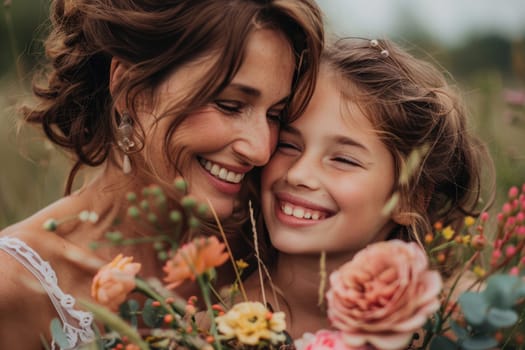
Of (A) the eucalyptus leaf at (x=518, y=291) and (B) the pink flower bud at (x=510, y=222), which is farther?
(B) the pink flower bud at (x=510, y=222)

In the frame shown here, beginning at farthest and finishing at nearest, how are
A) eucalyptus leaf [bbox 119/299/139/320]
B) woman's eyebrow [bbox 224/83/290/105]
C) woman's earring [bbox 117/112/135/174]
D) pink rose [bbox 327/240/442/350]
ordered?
woman's earring [bbox 117/112/135/174] → woman's eyebrow [bbox 224/83/290/105] → eucalyptus leaf [bbox 119/299/139/320] → pink rose [bbox 327/240/442/350]

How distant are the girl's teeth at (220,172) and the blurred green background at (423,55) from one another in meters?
0.78

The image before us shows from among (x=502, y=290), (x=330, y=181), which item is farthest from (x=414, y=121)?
(x=502, y=290)

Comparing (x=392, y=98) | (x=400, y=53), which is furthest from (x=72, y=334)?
(x=400, y=53)

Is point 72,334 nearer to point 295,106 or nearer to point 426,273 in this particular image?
point 295,106

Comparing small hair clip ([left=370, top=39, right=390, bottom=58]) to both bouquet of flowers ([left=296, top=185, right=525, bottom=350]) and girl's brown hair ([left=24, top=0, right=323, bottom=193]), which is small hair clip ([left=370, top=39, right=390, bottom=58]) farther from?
bouquet of flowers ([left=296, top=185, right=525, bottom=350])

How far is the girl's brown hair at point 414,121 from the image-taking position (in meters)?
2.63

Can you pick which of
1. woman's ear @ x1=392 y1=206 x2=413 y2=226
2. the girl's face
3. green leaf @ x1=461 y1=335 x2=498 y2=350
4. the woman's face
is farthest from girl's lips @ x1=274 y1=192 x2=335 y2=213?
green leaf @ x1=461 y1=335 x2=498 y2=350

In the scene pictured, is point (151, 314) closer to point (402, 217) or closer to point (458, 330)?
point (458, 330)

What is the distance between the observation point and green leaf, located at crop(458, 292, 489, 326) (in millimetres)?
1490

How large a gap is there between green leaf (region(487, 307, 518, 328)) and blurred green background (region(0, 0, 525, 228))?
1732mm

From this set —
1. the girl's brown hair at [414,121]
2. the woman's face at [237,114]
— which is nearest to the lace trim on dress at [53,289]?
the woman's face at [237,114]

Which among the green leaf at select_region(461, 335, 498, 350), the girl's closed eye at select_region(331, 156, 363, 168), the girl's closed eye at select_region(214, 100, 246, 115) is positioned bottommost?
the girl's closed eye at select_region(331, 156, 363, 168)

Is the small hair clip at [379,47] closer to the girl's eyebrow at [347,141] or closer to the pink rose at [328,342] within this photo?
the girl's eyebrow at [347,141]
